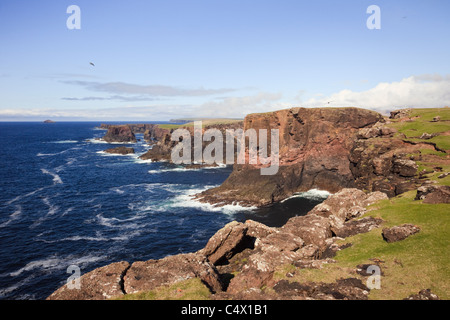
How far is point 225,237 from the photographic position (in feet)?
84.2

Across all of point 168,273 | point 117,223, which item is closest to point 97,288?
point 168,273

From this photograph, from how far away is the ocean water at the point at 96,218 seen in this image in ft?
114

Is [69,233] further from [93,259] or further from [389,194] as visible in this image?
[389,194]

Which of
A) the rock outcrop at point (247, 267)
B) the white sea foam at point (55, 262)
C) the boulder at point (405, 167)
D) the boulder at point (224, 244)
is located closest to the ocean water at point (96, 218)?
the white sea foam at point (55, 262)

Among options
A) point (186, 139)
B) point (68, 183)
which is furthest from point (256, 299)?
point (186, 139)

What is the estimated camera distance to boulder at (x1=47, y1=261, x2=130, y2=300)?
14508 millimetres

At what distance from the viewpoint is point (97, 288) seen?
49.4ft

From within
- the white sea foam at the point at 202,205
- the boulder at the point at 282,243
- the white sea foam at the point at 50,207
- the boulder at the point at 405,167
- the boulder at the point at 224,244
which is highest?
the boulder at the point at 405,167

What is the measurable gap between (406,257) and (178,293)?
15.2 m

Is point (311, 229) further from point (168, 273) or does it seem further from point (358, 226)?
point (168, 273)

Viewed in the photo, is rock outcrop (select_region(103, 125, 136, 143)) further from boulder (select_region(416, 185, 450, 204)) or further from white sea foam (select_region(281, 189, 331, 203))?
boulder (select_region(416, 185, 450, 204))

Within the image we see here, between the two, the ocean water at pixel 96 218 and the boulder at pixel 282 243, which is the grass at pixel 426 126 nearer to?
the ocean water at pixel 96 218

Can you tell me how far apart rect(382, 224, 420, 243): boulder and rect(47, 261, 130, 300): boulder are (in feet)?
64.5

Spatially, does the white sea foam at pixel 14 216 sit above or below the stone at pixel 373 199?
below
